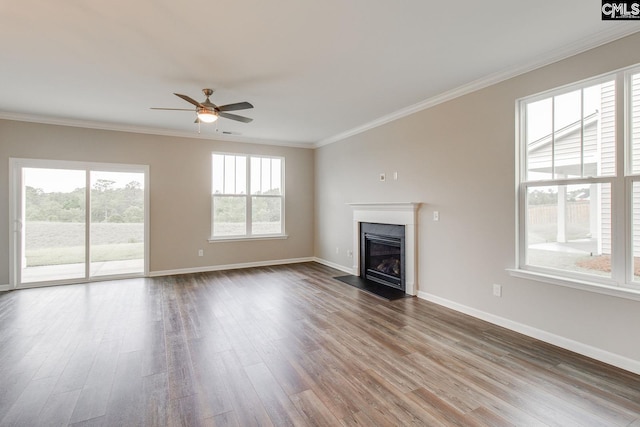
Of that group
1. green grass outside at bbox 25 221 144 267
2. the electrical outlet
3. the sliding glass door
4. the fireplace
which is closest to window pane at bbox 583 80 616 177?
the electrical outlet

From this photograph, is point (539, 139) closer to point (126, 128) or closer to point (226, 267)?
point (226, 267)

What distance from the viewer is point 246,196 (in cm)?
666

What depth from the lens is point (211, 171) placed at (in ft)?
20.6

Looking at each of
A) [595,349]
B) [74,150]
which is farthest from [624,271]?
[74,150]

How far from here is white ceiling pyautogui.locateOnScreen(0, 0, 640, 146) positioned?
2.29 meters

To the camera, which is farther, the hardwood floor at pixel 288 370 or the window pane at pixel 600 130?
the window pane at pixel 600 130

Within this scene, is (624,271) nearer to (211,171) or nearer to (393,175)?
(393,175)

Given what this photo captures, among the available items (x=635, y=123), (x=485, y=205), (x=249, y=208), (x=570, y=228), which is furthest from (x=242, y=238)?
(x=635, y=123)

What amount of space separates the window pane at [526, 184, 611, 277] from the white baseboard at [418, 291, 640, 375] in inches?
26.0

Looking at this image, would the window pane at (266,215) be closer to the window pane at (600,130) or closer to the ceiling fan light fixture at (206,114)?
the ceiling fan light fixture at (206,114)

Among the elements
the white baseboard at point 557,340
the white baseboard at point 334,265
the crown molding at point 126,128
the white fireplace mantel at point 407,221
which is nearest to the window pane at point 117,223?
the crown molding at point 126,128

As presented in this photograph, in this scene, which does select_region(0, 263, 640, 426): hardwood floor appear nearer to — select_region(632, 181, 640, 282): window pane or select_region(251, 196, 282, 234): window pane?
select_region(632, 181, 640, 282): window pane

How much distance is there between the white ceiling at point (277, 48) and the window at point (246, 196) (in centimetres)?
217

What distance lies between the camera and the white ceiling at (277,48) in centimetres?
229
